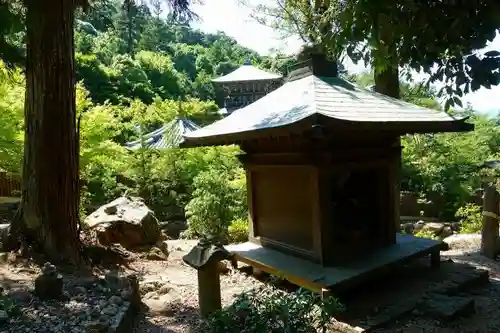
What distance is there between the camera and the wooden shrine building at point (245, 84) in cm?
2212

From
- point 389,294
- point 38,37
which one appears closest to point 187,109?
point 38,37

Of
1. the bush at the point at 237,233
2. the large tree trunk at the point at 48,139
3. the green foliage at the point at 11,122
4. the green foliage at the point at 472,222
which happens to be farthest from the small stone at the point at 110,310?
the green foliage at the point at 472,222

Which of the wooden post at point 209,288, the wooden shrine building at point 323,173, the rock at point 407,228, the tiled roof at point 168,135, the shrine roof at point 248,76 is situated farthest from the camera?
the shrine roof at point 248,76

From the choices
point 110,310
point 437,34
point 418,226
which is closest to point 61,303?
point 110,310

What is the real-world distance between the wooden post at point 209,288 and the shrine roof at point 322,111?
4.78 feet

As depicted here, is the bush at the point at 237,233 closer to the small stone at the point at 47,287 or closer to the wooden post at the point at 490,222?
the wooden post at the point at 490,222

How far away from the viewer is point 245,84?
2303 centimetres

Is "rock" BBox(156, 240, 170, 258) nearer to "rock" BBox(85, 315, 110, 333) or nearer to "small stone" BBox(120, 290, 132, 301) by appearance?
"small stone" BBox(120, 290, 132, 301)

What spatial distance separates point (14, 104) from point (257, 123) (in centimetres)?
551

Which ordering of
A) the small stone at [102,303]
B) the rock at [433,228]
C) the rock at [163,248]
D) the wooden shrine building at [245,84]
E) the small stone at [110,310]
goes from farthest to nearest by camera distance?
the wooden shrine building at [245,84] < the rock at [433,228] < the rock at [163,248] < the small stone at [102,303] < the small stone at [110,310]

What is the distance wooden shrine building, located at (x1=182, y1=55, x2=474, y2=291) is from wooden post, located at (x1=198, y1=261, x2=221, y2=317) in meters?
0.98

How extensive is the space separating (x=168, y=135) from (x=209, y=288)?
935 cm

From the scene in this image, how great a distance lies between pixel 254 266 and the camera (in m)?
5.19

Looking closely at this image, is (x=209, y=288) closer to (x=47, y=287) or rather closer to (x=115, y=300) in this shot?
(x=115, y=300)
